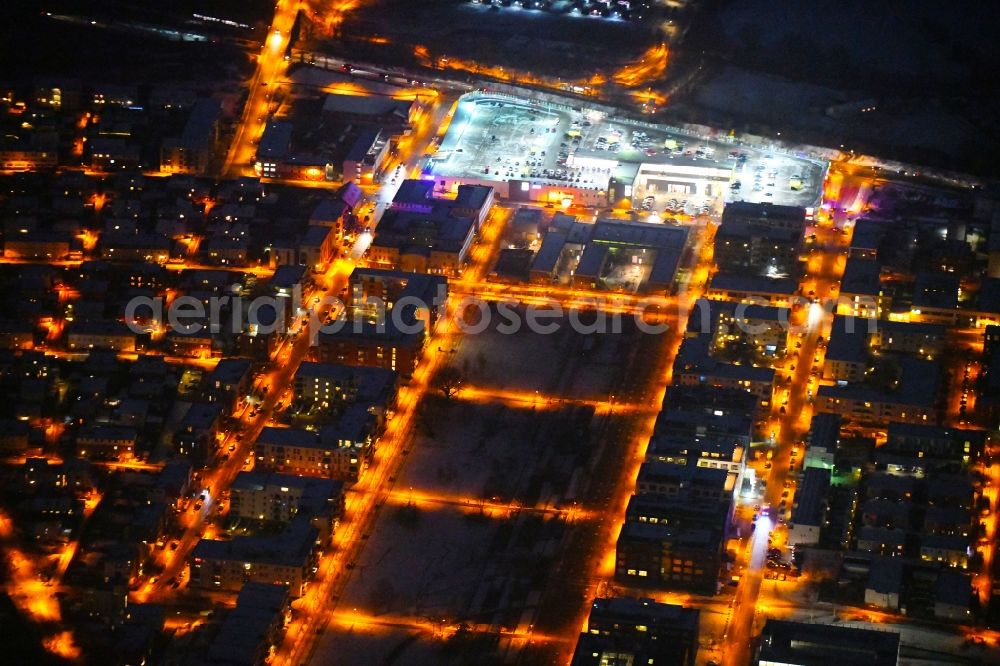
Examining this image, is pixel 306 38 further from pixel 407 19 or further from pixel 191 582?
pixel 191 582

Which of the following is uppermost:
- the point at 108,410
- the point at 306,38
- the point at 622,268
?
the point at 306,38

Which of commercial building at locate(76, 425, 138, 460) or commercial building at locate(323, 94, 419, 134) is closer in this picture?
commercial building at locate(76, 425, 138, 460)

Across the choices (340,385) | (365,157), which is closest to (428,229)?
(365,157)

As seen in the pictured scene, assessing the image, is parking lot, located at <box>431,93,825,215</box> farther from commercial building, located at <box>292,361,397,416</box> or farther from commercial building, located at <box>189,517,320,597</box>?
commercial building, located at <box>189,517,320,597</box>

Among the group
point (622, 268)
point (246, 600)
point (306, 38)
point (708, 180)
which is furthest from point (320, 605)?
point (306, 38)

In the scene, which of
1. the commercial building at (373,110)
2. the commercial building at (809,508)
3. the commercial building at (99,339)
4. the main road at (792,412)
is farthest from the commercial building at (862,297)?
the commercial building at (99,339)

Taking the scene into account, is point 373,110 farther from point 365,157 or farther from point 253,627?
point 253,627

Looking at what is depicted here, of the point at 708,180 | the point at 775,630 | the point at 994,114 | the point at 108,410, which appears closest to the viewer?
the point at 775,630

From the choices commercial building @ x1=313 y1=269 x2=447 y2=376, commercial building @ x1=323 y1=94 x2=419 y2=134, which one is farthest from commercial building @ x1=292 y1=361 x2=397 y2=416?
commercial building @ x1=323 y1=94 x2=419 y2=134
